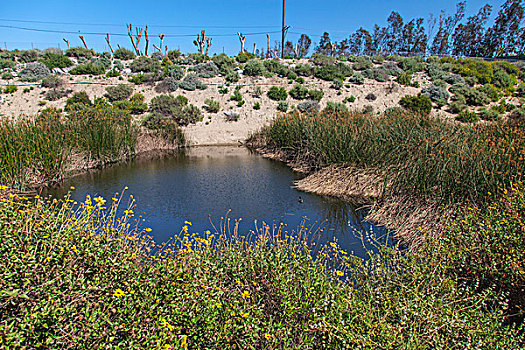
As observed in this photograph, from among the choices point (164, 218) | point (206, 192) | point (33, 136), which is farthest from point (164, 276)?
point (33, 136)

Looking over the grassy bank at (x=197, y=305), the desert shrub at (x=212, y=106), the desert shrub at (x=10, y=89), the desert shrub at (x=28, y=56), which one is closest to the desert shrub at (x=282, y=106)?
the desert shrub at (x=212, y=106)

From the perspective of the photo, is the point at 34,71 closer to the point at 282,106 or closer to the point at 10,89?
the point at 10,89

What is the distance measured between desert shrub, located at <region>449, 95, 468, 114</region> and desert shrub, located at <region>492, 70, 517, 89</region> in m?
7.36

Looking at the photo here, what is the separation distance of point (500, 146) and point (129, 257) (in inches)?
281

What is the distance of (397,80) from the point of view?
95.9 ft

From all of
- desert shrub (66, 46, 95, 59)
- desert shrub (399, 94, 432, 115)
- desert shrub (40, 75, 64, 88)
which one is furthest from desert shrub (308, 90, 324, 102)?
desert shrub (66, 46, 95, 59)

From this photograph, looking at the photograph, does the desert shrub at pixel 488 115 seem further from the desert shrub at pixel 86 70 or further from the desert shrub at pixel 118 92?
the desert shrub at pixel 86 70

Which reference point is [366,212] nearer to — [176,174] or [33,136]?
[176,174]

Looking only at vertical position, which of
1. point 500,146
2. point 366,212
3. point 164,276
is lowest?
point 366,212

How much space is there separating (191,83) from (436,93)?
18.5 metres

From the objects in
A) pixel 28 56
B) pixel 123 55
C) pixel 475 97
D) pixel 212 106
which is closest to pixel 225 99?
pixel 212 106

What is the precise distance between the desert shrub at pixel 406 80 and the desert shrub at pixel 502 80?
291 inches

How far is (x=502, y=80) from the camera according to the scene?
29.5m

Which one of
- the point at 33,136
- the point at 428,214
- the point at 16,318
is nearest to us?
the point at 16,318
